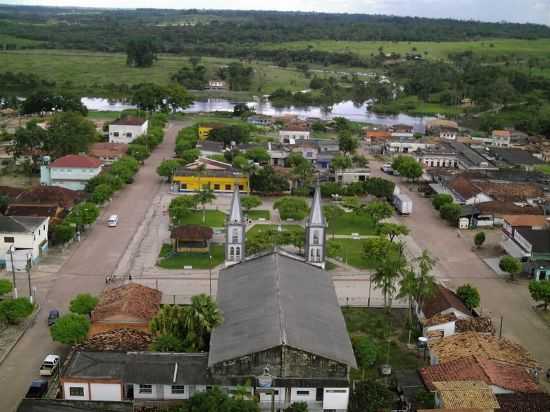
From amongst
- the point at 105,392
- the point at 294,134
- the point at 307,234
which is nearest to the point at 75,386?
the point at 105,392


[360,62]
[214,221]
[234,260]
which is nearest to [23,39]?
[360,62]

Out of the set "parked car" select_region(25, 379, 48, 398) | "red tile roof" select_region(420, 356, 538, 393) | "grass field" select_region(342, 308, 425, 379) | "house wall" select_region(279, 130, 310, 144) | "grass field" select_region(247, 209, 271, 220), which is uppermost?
"red tile roof" select_region(420, 356, 538, 393)

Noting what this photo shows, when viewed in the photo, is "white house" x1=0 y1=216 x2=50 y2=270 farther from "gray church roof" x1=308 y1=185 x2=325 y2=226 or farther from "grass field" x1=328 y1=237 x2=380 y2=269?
"grass field" x1=328 y1=237 x2=380 y2=269

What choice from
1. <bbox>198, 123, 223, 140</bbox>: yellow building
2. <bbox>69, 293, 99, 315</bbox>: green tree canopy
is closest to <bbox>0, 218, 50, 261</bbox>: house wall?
<bbox>69, 293, 99, 315</bbox>: green tree canopy

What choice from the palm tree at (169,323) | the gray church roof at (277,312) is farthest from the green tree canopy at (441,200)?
the palm tree at (169,323)

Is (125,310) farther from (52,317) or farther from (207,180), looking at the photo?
(207,180)
